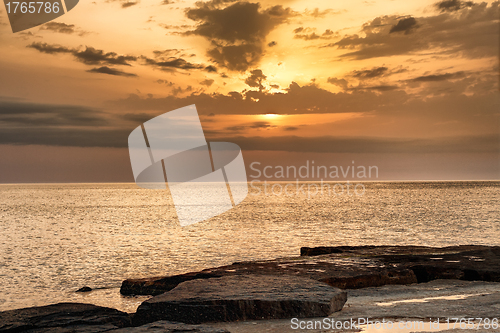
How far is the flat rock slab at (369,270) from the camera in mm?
11562

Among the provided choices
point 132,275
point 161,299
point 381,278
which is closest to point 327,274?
point 381,278

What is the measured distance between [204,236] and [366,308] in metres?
28.3

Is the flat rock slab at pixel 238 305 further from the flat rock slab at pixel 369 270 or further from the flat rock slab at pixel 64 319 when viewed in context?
the flat rock slab at pixel 369 270

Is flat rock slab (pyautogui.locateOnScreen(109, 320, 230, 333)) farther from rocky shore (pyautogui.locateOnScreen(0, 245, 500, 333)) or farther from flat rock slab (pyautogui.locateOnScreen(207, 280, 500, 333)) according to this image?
flat rock slab (pyautogui.locateOnScreen(207, 280, 500, 333))

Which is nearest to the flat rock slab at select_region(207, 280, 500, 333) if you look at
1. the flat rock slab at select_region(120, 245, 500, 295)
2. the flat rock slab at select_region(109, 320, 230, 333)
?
the flat rock slab at select_region(120, 245, 500, 295)

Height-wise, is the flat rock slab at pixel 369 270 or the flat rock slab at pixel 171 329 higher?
the flat rock slab at pixel 171 329

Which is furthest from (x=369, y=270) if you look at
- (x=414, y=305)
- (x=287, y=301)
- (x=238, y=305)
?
(x=238, y=305)

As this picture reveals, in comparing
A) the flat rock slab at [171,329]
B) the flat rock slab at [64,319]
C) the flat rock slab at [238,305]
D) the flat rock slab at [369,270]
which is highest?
the flat rock slab at [171,329]

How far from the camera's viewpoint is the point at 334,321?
286 inches

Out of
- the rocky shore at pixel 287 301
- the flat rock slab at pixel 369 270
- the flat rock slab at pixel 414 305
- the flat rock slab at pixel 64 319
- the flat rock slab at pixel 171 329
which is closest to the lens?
the flat rock slab at pixel 171 329

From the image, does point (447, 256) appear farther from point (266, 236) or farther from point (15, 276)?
point (266, 236)

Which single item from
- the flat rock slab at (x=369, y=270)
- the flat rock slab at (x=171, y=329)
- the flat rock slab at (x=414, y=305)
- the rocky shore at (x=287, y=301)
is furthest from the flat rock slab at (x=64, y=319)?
the flat rock slab at (x=369, y=270)

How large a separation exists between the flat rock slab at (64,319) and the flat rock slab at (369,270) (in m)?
3.83

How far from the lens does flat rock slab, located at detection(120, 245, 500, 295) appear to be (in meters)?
11.6
